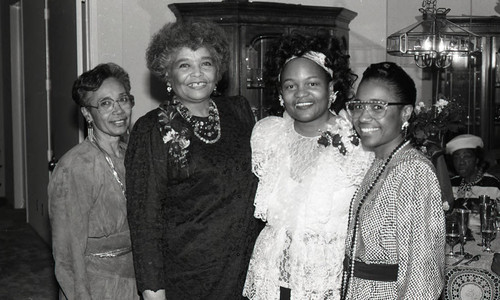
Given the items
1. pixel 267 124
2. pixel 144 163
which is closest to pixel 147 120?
pixel 144 163

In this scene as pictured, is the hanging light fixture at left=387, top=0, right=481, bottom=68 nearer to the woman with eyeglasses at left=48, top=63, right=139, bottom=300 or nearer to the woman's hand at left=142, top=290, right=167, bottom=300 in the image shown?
the woman with eyeglasses at left=48, top=63, right=139, bottom=300

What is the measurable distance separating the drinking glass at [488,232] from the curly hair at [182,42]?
1636 millimetres

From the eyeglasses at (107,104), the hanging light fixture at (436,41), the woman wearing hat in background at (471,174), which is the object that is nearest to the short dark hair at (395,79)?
the eyeglasses at (107,104)

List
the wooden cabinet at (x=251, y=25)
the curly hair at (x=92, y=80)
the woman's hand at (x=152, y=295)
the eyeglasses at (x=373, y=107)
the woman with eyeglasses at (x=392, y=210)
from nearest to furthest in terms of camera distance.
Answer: the woman with eyeglasses at (x=392, y=210) < the eyeglasses at (x=373, y=107) < the woman's hand at (x=152, y=295) < the curly hair at (x=92, y=80) < the wooden cabinet at (x=251, y=25)

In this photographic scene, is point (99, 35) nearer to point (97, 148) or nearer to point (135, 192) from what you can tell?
point (97, 148)

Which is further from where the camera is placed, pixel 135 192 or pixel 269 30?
pixel 269 30

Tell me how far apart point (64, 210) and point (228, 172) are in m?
0.61

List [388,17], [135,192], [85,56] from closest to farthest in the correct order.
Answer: [135,192] → [85,56] → [388,17]

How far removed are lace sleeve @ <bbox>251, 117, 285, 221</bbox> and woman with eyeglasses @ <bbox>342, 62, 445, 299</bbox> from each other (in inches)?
13.8

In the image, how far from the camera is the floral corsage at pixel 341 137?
7.92ft

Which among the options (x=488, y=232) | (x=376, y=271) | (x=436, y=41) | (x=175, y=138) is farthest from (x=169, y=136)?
(x=436, y=41)

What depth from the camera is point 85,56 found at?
16.8ft

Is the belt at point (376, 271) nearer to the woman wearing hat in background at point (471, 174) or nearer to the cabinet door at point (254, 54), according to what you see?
the woman wearing hat in background at point (471, 174)

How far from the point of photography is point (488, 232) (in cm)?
329
